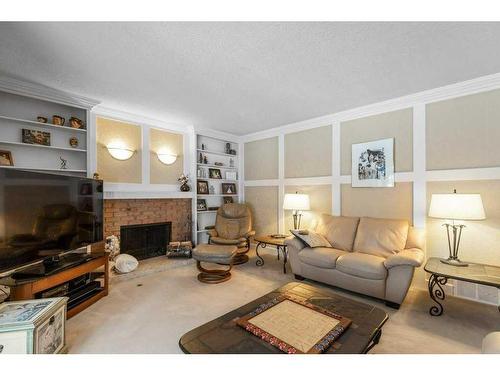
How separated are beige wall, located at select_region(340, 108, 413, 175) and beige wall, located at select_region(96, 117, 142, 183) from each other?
334cm

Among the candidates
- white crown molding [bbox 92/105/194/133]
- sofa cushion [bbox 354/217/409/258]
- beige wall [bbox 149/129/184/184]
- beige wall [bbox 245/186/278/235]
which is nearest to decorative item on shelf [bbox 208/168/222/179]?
beige wall [bbox 149/129/184/184]

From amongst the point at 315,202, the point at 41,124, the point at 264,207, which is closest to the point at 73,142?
the point at 41,124

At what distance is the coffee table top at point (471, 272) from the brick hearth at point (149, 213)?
3.71 metres

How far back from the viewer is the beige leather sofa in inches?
94.8

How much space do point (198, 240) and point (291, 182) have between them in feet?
7.01

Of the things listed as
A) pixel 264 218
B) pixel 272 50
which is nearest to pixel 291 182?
pixel 264 218

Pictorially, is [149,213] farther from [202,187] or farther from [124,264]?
[202,187]

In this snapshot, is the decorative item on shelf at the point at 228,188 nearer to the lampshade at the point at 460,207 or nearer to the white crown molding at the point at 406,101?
the white crown molding at the point at 406,101

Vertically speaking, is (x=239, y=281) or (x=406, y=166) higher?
(x=406, y=166)

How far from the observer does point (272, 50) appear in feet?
6.66

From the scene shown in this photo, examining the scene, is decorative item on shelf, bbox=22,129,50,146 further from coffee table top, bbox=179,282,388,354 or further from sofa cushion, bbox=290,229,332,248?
sofa cushion, bbox=290,229,332,248

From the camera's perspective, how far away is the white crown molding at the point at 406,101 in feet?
8.33

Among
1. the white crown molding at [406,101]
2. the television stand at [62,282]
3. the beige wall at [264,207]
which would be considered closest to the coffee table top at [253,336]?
the television stand at [62,282]
